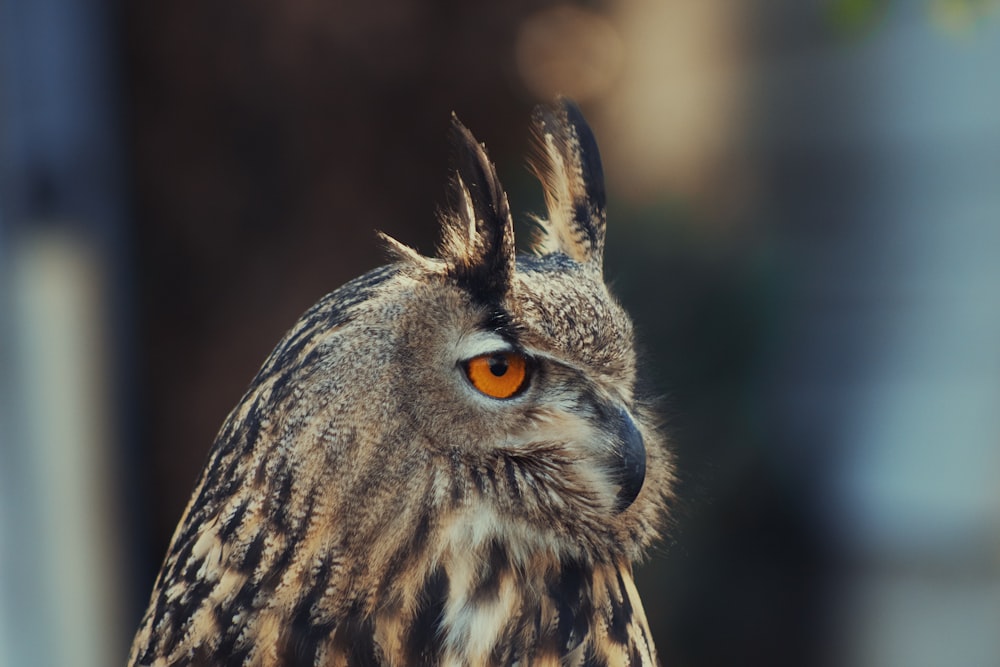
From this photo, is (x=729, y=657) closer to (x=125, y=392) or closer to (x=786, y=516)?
(x=786, y=516)

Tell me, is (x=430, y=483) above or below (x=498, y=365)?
below

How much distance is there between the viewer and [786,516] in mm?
3615

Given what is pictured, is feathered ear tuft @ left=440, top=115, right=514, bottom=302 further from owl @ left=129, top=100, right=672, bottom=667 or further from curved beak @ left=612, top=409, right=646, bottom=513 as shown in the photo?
curved beak @ left=612, top=409, right=646, bottom=513

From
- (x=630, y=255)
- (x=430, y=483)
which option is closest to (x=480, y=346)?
(x=430, y=483)

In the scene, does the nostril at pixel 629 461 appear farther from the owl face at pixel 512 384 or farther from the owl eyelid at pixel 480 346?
the owl eyelid at pixel 480 346

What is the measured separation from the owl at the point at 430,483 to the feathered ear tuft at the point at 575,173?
15 cm

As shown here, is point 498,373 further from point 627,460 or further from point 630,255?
point 630,255

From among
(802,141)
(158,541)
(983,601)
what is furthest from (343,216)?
(983,601)

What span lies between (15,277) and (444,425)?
8.35ft

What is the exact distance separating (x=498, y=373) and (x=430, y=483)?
0.14 m

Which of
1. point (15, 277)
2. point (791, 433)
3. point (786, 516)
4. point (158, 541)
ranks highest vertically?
point (15, 277)

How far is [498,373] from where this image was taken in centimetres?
112

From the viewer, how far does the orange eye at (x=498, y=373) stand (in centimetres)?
112

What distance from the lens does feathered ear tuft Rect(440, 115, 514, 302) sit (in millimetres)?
1105
